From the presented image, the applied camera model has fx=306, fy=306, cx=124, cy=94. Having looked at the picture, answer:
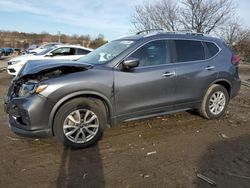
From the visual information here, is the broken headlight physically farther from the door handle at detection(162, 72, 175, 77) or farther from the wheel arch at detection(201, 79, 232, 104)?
the wheel arch at detection(201, 79, 232, 104)

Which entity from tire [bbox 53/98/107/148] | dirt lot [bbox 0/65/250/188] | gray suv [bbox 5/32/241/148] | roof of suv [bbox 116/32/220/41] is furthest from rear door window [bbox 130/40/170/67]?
dirt lot [bbox 0/65/250/188]

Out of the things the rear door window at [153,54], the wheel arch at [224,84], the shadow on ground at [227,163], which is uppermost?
the rear door window at [153,54]

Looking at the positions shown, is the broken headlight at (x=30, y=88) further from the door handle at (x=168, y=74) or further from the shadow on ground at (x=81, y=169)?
the door handle at (x=168, y=74)

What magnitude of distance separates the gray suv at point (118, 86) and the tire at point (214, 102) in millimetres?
20

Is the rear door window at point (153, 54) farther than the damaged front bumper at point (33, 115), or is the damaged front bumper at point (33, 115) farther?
the rear door window at point (153, 54)

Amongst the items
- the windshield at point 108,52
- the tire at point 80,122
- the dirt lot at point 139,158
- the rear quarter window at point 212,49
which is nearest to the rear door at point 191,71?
the rear quarter window at point 212,49

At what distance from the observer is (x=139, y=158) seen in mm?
4461

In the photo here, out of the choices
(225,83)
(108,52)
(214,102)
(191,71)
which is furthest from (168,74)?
(225,83)

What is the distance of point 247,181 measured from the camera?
380cm

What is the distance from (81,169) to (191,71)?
2910mm

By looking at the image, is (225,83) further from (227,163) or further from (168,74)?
(227,163)

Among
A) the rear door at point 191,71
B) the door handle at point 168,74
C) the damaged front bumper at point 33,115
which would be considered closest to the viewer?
the damaged front bumper at point 33,115

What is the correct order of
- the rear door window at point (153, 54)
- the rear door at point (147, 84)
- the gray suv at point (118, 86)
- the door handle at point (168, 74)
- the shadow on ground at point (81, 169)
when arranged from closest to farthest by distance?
the shadow on ground at point (81, 169), the gray suv at point (118, 86), the rear door at point (147, 84), the rear door window at point (153, 54), the door handle at point (168, 74)

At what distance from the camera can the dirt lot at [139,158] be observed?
3797 mm
